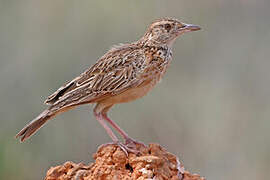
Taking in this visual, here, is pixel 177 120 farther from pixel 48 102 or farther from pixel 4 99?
pixel 48 102

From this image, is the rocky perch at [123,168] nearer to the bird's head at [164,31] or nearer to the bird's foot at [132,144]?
the bird's foot at [132,144]

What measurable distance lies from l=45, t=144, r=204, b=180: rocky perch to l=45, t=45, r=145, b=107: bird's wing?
96 centimetres

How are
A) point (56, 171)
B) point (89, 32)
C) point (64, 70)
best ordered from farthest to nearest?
point (89, 32), point (64, 70), point (56, 171)

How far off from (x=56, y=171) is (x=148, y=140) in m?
7.71

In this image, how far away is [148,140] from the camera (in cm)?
1516

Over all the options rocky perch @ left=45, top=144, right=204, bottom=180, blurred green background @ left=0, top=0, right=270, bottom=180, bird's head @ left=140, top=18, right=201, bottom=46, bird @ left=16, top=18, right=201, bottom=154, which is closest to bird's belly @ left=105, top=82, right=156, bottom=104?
bird @ left=16, top=18, right=201, bottom=154

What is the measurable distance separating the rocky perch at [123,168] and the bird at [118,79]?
0.69 metres

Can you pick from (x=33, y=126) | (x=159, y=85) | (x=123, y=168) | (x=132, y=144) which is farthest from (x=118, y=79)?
(x=159, y=85)

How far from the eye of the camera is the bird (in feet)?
27.5

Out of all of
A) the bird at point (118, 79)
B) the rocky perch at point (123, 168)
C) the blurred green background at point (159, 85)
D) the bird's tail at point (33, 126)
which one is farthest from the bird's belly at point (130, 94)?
the blurred green background at point (159, 85)

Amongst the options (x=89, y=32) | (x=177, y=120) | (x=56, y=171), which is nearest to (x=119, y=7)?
(x=89, y=32)

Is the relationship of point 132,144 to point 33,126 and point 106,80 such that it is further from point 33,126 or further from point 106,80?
point 33,126

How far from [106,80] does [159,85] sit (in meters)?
7.70

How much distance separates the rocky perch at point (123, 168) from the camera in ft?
24.0
